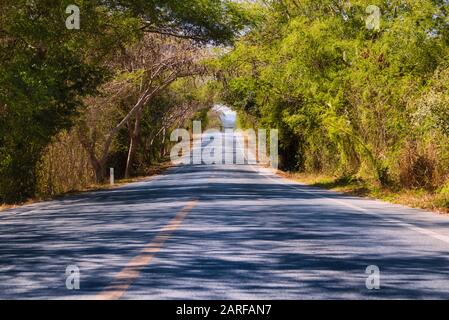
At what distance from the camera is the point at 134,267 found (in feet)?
27.5

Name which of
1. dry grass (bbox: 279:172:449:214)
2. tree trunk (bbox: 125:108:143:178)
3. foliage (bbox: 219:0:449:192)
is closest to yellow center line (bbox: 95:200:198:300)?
dry grass (bbox: 279:172:449:214)

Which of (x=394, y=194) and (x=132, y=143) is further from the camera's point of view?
(x=132, y=143)

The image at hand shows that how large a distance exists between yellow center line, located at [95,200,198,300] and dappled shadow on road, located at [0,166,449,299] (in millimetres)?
105

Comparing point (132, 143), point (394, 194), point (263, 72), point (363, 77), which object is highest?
point (263, 72)

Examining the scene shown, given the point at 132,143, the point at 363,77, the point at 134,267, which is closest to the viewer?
the point at 134,267

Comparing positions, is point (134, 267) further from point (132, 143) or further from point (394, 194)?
point (132, 143)

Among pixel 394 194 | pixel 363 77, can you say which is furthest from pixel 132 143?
pixel 394 194

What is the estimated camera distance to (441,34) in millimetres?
22844

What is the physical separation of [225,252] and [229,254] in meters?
0.18

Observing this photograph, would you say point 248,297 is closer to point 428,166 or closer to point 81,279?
point 81,279

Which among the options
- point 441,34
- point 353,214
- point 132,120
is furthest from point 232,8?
point 132,120

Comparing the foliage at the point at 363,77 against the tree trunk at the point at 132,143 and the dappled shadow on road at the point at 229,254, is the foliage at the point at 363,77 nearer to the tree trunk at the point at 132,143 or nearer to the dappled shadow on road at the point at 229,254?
the dappled shadow on road at the point at 229,254

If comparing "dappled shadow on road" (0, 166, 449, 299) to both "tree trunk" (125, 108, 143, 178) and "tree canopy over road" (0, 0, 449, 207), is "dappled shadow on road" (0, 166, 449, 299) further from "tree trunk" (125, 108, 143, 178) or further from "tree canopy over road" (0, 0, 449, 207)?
"tree trunk" (125, 108, 143, 178)
